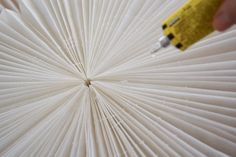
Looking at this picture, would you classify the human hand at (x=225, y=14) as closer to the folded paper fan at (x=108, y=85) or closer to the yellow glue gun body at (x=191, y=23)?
the yellow glue gun body at (x=191, y=23)

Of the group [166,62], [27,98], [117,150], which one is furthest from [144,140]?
[27,98]

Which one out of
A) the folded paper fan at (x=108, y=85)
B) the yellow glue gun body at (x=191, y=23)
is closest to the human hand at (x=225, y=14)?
the yellow glue gun body at (x=191, y=23)

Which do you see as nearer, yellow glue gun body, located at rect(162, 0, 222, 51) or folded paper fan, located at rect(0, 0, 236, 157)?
yellow glue gun body, located at rect(162, 0, 222, 51)

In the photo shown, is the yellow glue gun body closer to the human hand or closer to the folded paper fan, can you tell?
the human hand

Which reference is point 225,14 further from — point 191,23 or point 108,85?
point 108,85

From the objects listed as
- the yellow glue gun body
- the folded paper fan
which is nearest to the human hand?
the yellow glue gun body

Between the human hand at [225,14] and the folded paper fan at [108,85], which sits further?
the folded paper fan at [108,85]
